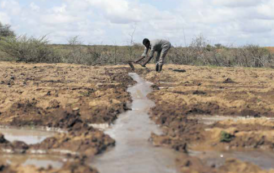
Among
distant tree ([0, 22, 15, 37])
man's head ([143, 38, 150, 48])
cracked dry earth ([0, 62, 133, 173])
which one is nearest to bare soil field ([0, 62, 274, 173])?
cracked dry earth ([0, 62, 133, 173])

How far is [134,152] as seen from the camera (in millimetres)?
4586

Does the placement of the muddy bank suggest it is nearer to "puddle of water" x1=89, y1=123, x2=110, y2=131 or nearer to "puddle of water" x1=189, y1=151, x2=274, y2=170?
"puddle of water" x1=89, y1=123, x2=110, y2=131

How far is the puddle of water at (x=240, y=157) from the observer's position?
4273 mm

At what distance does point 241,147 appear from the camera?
4906 millimetres

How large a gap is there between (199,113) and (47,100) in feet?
9.93

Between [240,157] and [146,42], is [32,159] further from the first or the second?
[146,42]

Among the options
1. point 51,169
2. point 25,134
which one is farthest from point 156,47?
point 51,169

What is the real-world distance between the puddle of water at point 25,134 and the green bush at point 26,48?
14521 millimetres

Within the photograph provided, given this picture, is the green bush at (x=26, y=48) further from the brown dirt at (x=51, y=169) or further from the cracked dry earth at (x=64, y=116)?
the brown dirt at (x=51, y=169)

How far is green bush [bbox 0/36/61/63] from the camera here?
775 inches

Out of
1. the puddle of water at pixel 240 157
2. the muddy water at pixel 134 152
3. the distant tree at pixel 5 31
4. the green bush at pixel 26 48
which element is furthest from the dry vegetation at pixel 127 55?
the puddle of water at pixel 240 157

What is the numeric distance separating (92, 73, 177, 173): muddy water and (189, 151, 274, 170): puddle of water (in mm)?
377

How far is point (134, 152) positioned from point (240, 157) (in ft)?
4.19

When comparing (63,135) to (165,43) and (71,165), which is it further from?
(165,43)
